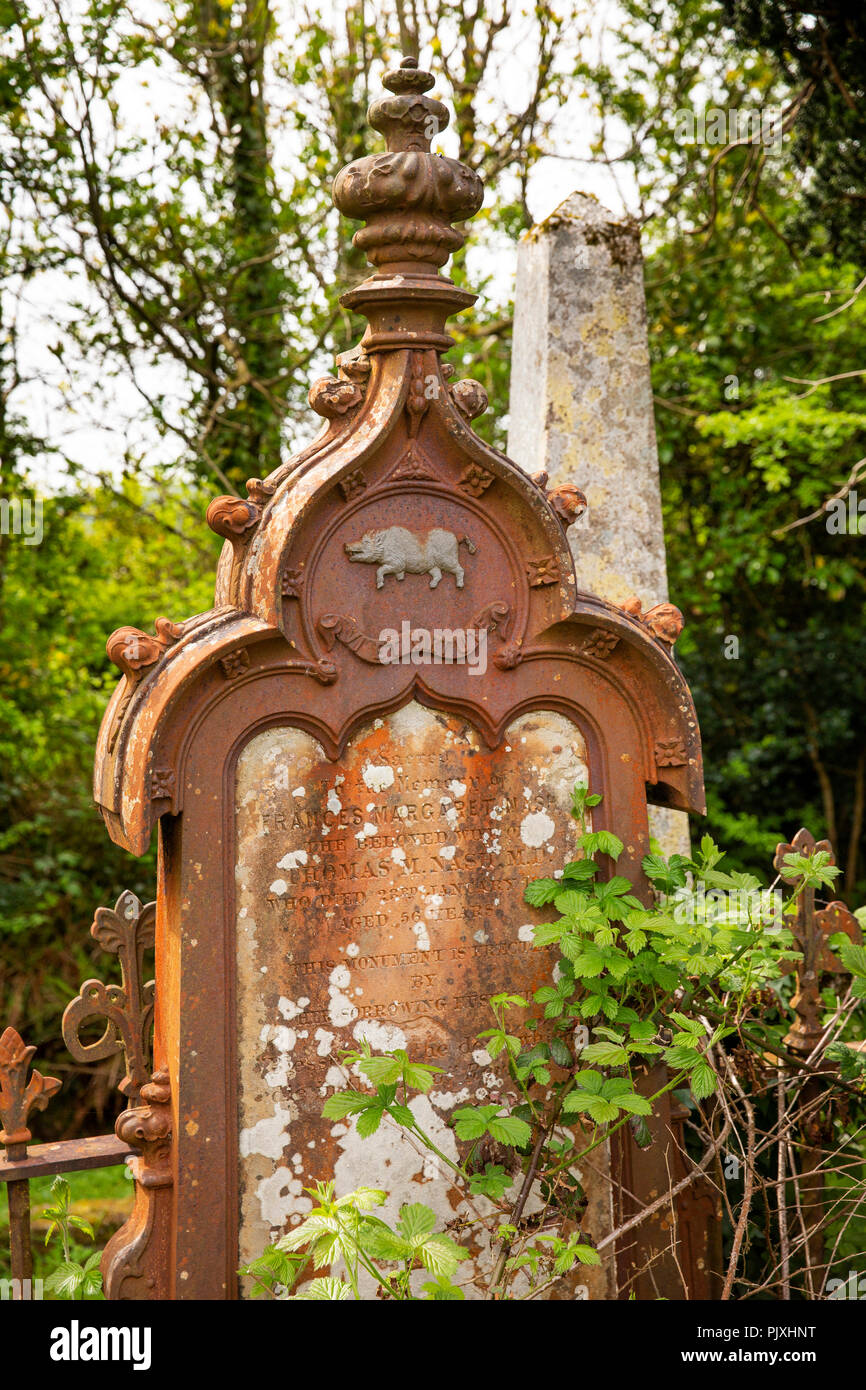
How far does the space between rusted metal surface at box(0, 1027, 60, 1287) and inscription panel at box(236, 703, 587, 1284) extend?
2.10ft

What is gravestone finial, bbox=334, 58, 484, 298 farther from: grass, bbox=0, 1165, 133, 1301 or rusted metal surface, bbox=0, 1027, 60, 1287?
grass, bbox=0, 1165, 133, 1301

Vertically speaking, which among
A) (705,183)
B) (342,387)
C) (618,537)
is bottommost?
(342,387)

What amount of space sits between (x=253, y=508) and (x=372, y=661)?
1.44ft

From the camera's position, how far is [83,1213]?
5117 millimetres

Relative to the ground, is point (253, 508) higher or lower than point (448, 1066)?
higher

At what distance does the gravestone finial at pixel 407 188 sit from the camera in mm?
2781

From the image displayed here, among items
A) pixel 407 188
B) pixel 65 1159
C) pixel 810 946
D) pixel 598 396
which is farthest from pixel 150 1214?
pixel 598 396

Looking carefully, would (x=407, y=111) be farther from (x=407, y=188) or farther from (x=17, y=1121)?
(x=17, y=1121)

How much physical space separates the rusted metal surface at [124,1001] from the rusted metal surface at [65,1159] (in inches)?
5.7

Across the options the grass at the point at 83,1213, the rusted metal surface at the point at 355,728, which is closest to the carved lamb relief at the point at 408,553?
the rusted metal surface at the point at 355,728

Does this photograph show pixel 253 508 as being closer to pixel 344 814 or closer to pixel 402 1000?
pixel 344 814

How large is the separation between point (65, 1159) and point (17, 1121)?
153 millimetres
